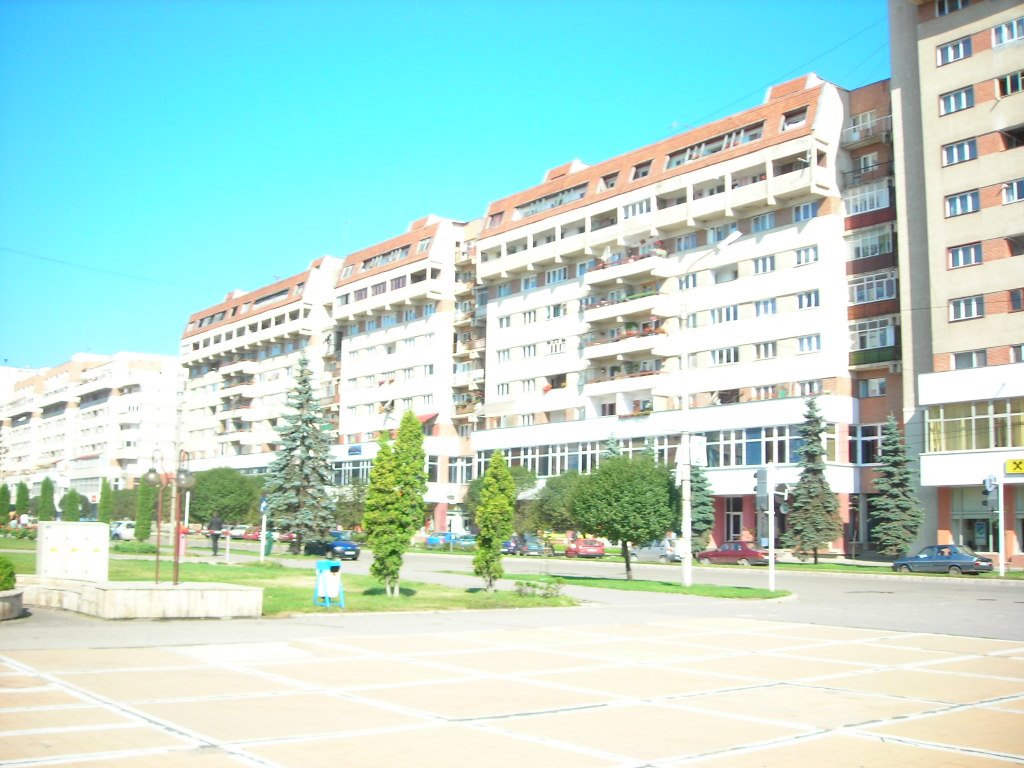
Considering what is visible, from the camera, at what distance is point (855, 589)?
33.0m

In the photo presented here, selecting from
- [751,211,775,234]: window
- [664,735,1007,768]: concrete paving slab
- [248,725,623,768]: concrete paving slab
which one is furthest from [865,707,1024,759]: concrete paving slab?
[751,211,775,234]: window

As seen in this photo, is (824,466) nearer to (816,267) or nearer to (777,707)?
(816,267)

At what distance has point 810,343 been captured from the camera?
57562 millimetres

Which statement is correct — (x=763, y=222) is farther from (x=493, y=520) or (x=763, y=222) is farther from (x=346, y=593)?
(x=346, y=593)

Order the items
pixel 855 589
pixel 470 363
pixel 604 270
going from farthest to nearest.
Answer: pixel 470 363 → pixel 604 270 → pixel 855 589

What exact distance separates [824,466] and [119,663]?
150 ft

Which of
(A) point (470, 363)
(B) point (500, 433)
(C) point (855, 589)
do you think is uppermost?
(A) point (470, 363)

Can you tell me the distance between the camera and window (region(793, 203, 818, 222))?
58.4 metres

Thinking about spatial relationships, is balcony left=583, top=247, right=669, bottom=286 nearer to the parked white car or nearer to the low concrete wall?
the parked white car

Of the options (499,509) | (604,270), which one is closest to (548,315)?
(604,270)

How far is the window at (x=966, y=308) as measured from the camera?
1955 inches

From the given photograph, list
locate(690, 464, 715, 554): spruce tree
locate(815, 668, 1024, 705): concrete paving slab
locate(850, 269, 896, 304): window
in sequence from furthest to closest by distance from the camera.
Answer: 1. locate(690, 464, 715, 554): spruce tree
2. locate(850, 269, 896, 304): window
3. locate(815, 668, 1024, 705): concrete paving slab

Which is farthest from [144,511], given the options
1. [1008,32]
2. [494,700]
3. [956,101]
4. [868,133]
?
[1008,32]

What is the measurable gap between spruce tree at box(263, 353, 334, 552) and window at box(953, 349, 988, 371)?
34.1 m
